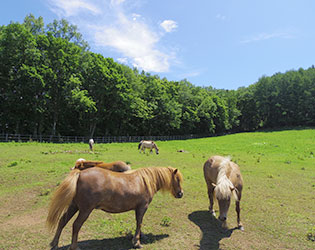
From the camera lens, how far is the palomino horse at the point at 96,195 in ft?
13.9

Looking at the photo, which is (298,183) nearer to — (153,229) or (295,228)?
(295,228)

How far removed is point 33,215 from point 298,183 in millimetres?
13197

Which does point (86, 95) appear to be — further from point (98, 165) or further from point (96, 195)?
point (96, 195)

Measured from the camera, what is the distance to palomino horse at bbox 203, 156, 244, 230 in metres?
5.30

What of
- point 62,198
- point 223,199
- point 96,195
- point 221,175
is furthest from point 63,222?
point 221,175

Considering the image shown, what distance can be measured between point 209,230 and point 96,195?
3.73 m

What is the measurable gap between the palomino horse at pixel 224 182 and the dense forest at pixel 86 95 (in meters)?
28.4

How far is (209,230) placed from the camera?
238 inches

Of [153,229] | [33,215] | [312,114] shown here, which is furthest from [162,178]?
[312,114]

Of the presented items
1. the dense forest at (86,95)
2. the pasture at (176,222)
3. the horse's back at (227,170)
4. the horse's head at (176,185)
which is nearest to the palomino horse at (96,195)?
the horse's head at (176,185)

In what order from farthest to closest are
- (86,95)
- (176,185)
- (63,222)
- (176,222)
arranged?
1. (86,95)
2. (176,222)
3. (176,185)
4. (63,222)

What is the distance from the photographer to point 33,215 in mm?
6504

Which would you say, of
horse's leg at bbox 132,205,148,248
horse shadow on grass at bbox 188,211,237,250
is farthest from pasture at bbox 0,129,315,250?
horse's leg at bbox 132,205,148,248

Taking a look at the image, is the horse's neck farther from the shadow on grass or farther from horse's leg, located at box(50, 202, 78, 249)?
horse's leg, located at box(50, 202, 78, 249)
